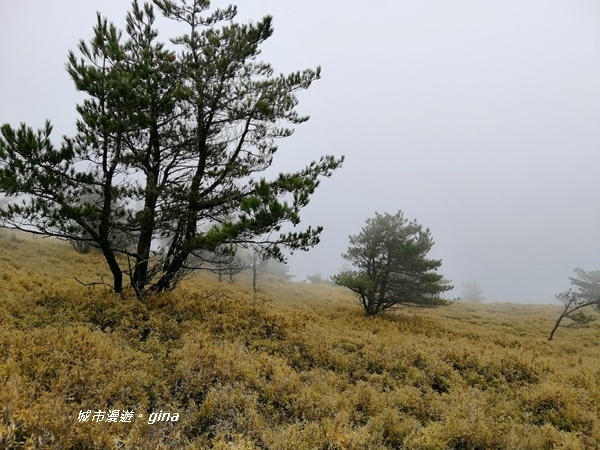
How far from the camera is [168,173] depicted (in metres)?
10.9

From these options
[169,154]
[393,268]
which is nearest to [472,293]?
[393,268]

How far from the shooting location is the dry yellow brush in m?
4.22

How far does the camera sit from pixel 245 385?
5738 mm

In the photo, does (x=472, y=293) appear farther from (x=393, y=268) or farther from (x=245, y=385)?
(x=245, y=385)

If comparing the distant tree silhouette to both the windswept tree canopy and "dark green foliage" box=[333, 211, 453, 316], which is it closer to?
"dark green foliage" box=[333, 211, 453, 316]

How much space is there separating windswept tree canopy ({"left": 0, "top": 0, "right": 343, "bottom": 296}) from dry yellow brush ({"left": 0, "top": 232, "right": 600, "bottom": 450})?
224 cm

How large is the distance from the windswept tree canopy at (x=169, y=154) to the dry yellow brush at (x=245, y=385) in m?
2.24

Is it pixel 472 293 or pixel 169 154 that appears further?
pixel 472 293

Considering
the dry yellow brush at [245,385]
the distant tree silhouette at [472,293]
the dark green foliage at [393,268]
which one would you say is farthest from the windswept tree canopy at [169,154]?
the distant tree silhouette at [472,293]

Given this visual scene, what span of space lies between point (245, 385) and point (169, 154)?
8277 mm

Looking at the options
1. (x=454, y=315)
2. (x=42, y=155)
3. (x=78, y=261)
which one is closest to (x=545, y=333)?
(x=454, y=315)

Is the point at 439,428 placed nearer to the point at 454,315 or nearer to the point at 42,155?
the point at 42,155

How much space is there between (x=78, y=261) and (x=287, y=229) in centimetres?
1685

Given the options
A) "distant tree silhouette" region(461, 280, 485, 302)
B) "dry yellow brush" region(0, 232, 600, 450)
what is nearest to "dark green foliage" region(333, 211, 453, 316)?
"dry yellow brush" region(0, 232, 600, 450)
